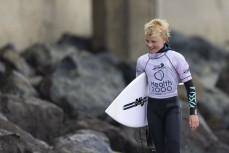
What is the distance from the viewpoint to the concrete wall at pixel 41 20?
1376cm

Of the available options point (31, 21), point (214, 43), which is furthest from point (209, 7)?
point (31, 21)

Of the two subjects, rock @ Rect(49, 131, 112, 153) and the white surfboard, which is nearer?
the white surfboard

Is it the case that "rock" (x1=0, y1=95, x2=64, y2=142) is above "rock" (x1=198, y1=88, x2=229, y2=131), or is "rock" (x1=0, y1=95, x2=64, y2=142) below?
above

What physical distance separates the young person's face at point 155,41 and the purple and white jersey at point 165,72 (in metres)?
0.06

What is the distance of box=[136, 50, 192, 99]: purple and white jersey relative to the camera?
5.46m

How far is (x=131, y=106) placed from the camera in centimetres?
568

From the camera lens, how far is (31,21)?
1430cm

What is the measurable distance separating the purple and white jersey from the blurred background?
773mm

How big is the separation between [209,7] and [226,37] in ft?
3.44

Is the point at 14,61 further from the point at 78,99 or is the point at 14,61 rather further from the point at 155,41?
the point at 155,41

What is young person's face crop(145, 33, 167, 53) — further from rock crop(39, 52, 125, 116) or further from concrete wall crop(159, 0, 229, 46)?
concrete wall crop(159, 0, 229, 46)

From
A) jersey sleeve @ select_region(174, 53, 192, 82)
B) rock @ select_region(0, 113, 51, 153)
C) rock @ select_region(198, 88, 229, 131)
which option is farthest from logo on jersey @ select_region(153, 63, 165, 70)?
rock @ select_region(198, 88, 229, 131)

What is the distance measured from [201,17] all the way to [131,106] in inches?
510

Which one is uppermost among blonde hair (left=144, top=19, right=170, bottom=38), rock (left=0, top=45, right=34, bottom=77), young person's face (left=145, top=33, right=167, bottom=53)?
blonde hair (left=144, top=19, right=170, bottom=38)
